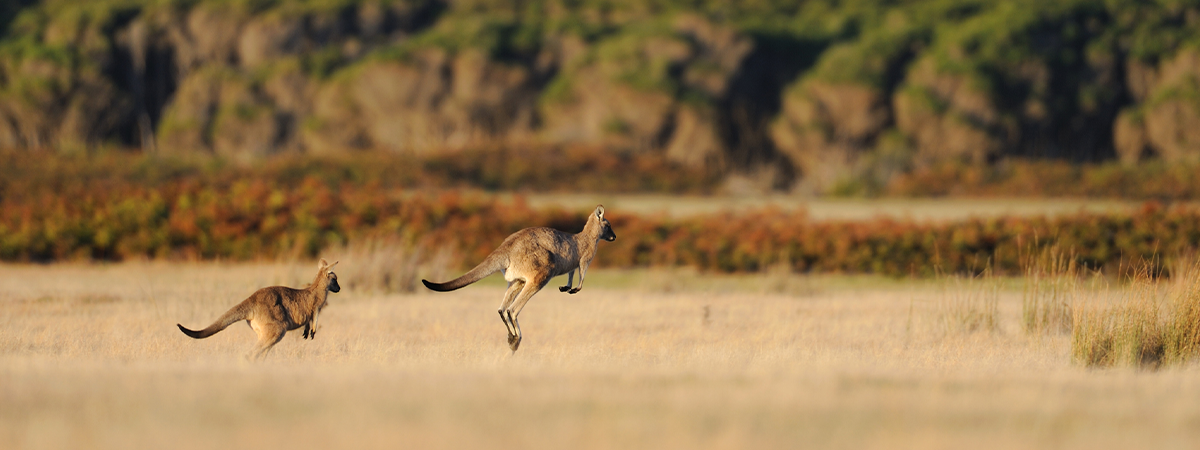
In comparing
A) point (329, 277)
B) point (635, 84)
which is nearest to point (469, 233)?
point (329, 277)

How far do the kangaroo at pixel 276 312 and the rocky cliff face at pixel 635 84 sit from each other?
32.3 metres

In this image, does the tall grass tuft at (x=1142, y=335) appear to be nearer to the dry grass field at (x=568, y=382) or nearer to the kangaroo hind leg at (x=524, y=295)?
the dry grass field at (x=568, y=382)

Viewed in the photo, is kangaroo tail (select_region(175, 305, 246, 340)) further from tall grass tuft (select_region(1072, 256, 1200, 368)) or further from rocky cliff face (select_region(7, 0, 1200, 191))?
rocky cliff face (select_region(7, 0, 1200, 191))

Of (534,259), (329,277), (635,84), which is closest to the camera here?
(534,259)

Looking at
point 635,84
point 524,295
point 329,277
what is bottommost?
point 524,295

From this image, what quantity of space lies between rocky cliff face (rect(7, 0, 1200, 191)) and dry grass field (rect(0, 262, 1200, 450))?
28.7 meters

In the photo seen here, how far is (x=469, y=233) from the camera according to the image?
20969mm

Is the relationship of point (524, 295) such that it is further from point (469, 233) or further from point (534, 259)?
point (469, 233)

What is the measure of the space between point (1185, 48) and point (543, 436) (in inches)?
1777

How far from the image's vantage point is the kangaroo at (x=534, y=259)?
8102 millimetres

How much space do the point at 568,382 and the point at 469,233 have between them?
45.7 feet

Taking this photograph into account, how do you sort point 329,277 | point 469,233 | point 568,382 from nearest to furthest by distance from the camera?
point 568,382 → point 329,277 → point 469,233

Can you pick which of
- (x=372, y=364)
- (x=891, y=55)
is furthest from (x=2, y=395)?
(x=891, y=55)

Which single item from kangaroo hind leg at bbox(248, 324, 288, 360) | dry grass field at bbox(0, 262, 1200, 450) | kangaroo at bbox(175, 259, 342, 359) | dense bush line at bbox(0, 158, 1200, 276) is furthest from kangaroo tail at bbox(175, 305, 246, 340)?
dense bush line at bbox(0, 158, 1200, 276)
